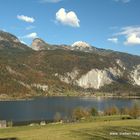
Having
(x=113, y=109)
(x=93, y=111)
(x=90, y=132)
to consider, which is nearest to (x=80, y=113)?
(x=93, y=111)

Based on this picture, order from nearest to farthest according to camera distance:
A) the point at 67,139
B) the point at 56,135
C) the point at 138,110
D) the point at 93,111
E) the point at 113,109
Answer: the point at 67,139 < the point at 56,135 < the point at 138,110 < the point at 93,111 < the point at 113,109

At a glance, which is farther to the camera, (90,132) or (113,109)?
(113,109)

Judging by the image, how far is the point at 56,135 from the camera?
44906 millimetres

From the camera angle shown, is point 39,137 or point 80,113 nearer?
point 39,137

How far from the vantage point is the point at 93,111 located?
150m

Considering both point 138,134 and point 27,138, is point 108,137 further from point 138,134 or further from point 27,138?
point 27,138

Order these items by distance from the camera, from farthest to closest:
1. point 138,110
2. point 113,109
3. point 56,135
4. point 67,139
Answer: point 113,109 → point 138,110 → point 56,135 → point 67,139

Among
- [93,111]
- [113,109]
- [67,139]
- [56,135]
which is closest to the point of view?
[67,139]

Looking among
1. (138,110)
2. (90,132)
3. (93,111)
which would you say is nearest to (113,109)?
(93,111)

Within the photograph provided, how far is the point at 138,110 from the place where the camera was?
138 m

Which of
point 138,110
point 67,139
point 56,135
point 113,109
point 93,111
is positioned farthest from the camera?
point 113,109

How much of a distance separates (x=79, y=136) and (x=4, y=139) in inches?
350

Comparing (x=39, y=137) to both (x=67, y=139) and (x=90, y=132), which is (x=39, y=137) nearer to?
(x=67, y=139)

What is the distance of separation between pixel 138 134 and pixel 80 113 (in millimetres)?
109191
